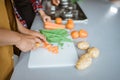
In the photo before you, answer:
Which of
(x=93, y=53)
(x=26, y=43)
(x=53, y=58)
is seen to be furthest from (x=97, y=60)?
(x=26, y=43)

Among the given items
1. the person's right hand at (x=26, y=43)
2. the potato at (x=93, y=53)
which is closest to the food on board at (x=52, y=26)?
the person's right hand at (x=26, y=43)

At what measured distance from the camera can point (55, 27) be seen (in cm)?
112

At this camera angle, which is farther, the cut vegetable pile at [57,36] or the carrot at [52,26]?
the carrot at [52,26]

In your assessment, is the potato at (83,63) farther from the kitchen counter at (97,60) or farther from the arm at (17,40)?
the arm at (17,40)

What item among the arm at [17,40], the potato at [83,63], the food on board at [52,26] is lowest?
the potato at [83,63]

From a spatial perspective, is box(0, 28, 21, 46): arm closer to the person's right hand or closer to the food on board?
the person's right hand

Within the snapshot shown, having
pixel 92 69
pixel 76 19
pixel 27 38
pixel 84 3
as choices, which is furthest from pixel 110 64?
pixel 84 3

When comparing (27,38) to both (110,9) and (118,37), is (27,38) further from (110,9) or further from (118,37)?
(110,9)

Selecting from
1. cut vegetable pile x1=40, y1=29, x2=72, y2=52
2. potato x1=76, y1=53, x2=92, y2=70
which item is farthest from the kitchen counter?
cut vegetable pile x1=40, y1=29, x2=72, y2=52

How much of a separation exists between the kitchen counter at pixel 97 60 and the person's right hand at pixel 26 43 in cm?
4

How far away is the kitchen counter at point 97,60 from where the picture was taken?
29.1 inches

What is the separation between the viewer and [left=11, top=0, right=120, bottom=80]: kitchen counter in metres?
0.74

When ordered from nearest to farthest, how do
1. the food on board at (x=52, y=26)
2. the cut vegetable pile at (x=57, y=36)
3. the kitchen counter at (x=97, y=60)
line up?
the kitchen counter at (x=97, y=60)
the cut vegetable pile at (x=57, y=36)
the food on board at (x=52, y=26)

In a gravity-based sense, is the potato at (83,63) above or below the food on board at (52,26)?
below
